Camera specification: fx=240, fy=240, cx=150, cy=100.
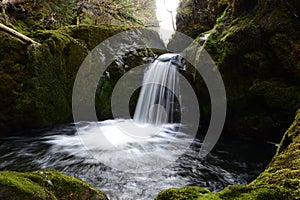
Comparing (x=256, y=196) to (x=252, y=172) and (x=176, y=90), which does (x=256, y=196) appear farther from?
(x=176, y=90)

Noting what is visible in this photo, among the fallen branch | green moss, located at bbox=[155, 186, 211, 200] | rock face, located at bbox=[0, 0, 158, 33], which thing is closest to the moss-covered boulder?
green moss, located at bbox=[155, 186, 211, 200]

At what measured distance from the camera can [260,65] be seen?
536 cm

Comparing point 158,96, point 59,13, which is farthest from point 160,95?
point 59,13

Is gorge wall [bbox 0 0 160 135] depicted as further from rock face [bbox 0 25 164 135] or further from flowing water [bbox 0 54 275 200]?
flowing water [bbox 0 54 275 200]

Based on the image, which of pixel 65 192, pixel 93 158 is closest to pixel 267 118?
pixel 93 158

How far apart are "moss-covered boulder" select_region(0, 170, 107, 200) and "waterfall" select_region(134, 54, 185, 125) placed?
521cm

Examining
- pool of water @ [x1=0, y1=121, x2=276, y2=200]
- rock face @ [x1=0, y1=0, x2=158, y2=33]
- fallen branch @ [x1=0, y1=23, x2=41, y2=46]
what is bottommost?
pool of water @ [x1=0, y1=121, x2=276, y2=200]

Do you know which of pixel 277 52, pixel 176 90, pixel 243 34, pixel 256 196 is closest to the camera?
pixel 256 196

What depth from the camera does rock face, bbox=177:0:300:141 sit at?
5.05m

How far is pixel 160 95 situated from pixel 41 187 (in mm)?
6003

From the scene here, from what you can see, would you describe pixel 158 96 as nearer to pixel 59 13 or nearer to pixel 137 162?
pixel 137 162

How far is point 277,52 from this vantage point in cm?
518

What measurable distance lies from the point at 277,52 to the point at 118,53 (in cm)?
472

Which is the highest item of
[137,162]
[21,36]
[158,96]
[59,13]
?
[59,13]
